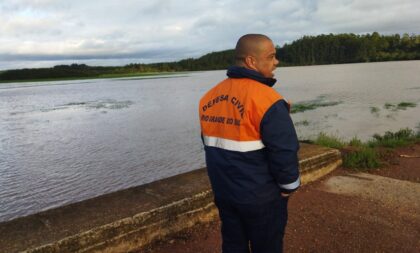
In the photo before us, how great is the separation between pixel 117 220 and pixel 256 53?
7.83 ft

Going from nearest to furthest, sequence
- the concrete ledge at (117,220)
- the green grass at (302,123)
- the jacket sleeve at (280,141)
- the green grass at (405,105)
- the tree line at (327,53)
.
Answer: the jacket sleeve at (280,141), the concrete ledge at (117,220), the green grass at (302,123), the green grass at (405,105), the tree line at (327,53)

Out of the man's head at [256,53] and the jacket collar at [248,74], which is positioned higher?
the man's head at [256,53]

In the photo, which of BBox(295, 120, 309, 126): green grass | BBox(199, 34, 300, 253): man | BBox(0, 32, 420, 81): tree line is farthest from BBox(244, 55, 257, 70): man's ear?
BBox(0, 32, 420, 81): tree line

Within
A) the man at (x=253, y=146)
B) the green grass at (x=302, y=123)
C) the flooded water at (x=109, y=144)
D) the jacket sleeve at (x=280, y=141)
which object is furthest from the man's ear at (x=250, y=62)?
the green grass at (x=302, y=123)

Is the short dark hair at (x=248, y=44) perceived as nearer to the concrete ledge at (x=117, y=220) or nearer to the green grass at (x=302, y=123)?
the concrete ledge at (x=117, y=220)

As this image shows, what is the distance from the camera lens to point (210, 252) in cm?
414

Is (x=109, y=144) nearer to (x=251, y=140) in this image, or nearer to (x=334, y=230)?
(x=334, y=230)

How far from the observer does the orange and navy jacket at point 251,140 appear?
252cm

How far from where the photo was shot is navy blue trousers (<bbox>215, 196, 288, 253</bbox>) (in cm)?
273

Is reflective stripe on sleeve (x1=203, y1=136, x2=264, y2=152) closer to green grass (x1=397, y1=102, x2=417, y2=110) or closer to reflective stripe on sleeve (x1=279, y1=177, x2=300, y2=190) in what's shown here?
reflective stripe on sleeve (x1=279, y1=177, x2=300, y2=190)

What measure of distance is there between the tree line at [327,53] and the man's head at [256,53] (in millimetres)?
118605

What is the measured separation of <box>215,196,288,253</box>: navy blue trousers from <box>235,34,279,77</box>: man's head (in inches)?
37.4

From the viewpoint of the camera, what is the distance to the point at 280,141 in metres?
2.51

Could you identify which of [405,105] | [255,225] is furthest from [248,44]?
[405,105]
